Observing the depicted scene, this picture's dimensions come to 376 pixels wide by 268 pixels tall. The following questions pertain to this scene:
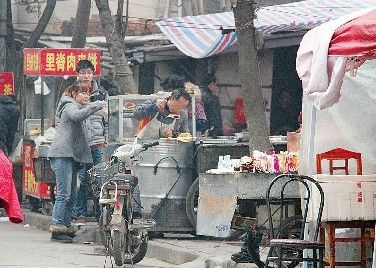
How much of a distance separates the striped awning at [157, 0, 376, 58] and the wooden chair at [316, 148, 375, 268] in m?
8.39

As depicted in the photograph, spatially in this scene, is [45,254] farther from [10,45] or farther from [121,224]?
[10,45]

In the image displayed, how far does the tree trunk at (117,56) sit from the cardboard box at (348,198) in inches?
409

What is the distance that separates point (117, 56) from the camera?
2058cm

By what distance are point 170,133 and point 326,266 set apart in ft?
18.5

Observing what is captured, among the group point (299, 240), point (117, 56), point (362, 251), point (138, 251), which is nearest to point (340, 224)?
point (362, 251)

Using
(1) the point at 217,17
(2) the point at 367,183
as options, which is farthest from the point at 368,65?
(1) the point at 217,17

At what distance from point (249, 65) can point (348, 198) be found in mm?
5409

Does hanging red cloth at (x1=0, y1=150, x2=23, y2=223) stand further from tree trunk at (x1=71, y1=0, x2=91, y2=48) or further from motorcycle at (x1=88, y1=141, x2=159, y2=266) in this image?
tree trunk at (x1=71, y1=0, x2=91, y2=48)

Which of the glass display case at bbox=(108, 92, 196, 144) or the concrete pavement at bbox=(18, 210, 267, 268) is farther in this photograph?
the glass display case at bbox=(108, 92, 196, 144)

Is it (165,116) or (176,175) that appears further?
(165,116)

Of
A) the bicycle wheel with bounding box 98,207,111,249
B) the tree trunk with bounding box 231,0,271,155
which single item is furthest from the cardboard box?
the tree trunk with bounding box 231,0,271,155

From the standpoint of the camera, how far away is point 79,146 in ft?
52.1

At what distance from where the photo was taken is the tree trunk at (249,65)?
14805 mm

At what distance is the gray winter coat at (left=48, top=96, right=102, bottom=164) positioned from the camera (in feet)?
50.7
